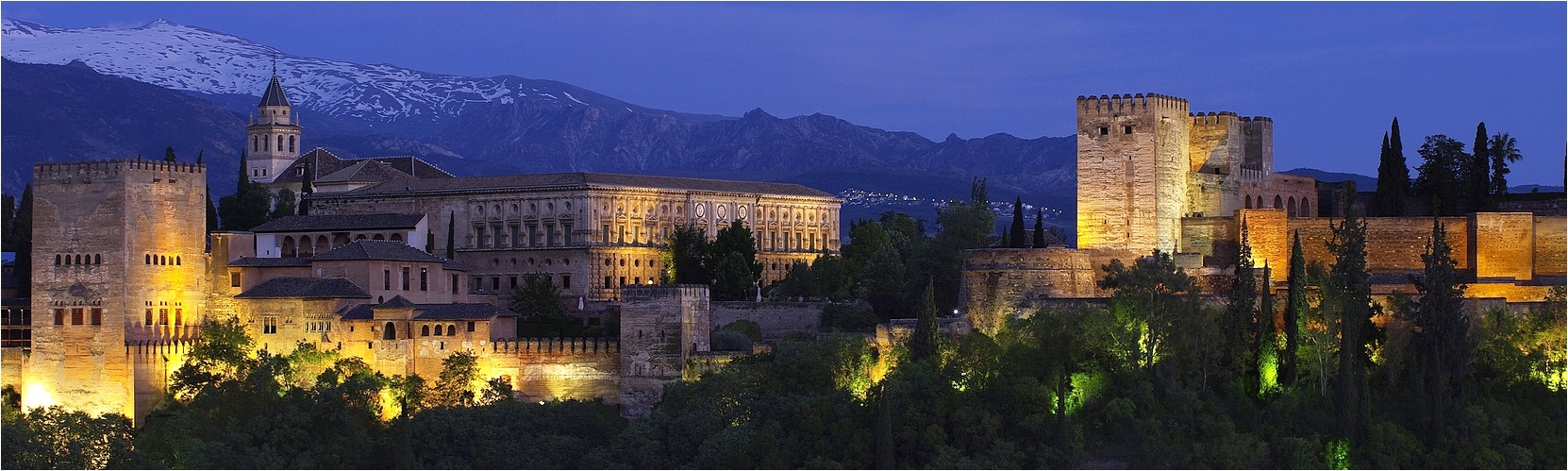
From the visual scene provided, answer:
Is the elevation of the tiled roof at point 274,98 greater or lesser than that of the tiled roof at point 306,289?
greater

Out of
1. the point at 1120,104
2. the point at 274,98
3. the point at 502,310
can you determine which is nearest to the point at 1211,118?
the point at 1120,104

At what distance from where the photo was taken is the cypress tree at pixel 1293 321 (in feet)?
189

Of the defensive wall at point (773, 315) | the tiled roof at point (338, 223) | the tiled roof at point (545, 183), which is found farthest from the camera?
the tiled roof at point (545, 183)

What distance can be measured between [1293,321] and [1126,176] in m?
9.61

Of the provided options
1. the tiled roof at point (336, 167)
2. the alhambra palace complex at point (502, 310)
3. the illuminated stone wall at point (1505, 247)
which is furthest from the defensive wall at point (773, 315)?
the tiled roof at point (336, 167)

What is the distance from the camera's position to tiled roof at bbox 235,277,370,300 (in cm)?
6606

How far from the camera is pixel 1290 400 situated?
2228 inches

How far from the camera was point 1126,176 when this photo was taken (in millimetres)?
66125

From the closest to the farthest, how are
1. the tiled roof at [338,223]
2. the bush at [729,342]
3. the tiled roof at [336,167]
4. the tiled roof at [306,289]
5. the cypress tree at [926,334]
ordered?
the cypress tree at [926,334] < the bush at [729,342] < the tiled roof at [306,289] < the tiled roof at [338,223] < the tiled roof at [336,167]

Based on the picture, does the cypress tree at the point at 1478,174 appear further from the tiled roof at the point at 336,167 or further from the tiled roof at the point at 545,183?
the tiled roof at the point at 336,167

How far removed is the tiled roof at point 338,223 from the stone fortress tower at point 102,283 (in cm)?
1441

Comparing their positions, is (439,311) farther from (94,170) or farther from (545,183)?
(545,183)

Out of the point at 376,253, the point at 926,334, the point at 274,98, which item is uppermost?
the point at 274,98

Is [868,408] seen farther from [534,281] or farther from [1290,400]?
[534,281]
